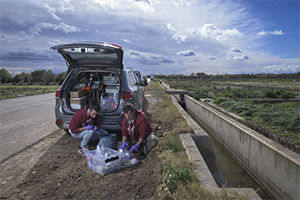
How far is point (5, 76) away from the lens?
2276 inches

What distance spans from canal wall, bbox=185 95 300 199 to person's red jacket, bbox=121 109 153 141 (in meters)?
3.12

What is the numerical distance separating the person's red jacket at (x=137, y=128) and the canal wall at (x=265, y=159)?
3118 millimetres

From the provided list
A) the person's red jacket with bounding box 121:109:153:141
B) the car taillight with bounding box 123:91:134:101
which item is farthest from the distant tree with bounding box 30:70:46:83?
the person's red jacket with bounding box 121:109:153:141

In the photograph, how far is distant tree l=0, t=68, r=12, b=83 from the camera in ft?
A: 188

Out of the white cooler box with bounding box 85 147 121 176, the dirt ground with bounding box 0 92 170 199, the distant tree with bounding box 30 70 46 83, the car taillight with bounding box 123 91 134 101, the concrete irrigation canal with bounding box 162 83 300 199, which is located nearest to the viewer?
the dirt ground with bounding box 0 92 170 199

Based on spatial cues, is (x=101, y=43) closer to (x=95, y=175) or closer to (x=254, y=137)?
(x=95, y=175)

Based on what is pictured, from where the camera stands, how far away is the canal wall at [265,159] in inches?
149

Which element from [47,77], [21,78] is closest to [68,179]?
[47,77]

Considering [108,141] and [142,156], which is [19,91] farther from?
[142,156]

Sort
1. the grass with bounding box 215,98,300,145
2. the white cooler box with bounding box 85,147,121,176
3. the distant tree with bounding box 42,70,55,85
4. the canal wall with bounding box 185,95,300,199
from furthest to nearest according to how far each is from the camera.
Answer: the distant tree with bounding box 42,70,55,85
the grass with bounding box 215,98,300,145
the canal wall with bounding box 185,95,300,199
the white cooler box with bounding box 85,147,121,176

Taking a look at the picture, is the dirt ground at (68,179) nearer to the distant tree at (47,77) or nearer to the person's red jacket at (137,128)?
the person's red jacket at (137,128)

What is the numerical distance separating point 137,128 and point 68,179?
160 centimetres

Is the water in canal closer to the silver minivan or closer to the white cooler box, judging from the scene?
the white cooler box

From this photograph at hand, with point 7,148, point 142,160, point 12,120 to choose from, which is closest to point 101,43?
point 142,160
